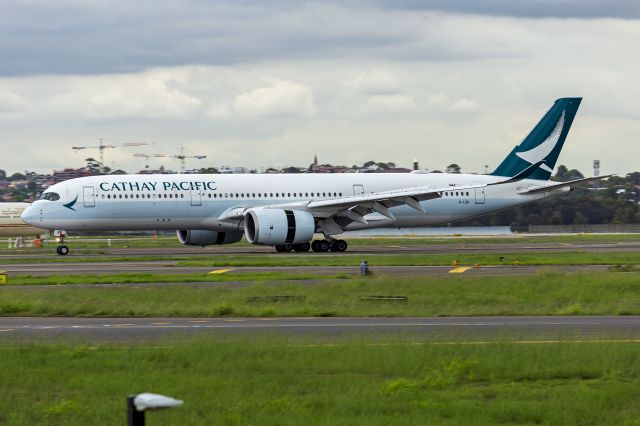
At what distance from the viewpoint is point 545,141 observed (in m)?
63.1

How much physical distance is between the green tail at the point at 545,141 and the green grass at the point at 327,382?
147ft

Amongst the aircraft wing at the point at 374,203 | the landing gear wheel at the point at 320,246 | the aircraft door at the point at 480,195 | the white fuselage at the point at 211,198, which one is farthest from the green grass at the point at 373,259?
the aircraft door at the point at 480,195

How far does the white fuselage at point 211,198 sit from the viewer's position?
5528 centimetres

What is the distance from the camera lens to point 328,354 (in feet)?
58.3

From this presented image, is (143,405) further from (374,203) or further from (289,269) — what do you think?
(374,203)

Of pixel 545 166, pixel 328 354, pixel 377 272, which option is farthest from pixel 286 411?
pixel 545 166

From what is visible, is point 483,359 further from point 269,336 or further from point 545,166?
point 545,166

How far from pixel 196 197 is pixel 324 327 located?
33.6 m

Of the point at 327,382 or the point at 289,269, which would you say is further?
the point at 289,269

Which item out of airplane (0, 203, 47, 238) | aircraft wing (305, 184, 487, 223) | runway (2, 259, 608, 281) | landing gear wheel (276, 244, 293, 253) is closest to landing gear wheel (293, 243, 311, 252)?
landing gear wheel (276, 244, 293, 253)

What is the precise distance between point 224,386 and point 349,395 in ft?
6.11

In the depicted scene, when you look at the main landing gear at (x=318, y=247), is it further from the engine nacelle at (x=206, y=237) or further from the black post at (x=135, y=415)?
the black post at (x=135, y=415)

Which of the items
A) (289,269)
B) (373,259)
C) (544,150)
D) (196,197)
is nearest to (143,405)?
(289,269)

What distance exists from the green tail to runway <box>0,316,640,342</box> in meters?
38.6
